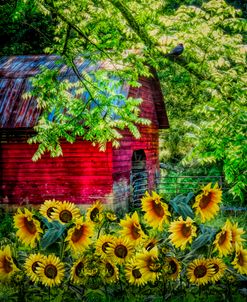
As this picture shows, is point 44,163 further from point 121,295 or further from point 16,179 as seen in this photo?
point 121,295

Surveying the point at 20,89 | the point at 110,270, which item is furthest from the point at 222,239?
the point at 20,89

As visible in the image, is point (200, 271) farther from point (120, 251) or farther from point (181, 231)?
point (120, 251)

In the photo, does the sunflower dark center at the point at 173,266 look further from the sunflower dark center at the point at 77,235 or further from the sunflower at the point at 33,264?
the sunflower at the point at 33,264

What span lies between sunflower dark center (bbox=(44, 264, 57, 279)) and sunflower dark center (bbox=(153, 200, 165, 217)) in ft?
2.38

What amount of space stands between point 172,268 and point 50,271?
74cm

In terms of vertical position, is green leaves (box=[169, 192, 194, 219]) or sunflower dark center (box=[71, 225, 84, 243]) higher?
green leaves (box=[169, 192, 194, 219])

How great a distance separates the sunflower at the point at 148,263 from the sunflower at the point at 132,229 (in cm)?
15

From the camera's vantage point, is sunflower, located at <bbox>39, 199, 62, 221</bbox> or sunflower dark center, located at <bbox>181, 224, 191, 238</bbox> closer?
sunflower dark center, located at <bbox>181, 224, 191, 238</bbox>

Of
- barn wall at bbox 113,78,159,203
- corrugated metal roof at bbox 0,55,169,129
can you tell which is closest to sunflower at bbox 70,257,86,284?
A: corrugated metal roof at bbox 0,55,169,129

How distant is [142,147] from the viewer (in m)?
16.4

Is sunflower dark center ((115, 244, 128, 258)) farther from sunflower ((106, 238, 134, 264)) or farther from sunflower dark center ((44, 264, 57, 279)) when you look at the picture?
sunflower dark center ((44, 264, 57, 279))

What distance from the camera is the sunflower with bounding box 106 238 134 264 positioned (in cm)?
249

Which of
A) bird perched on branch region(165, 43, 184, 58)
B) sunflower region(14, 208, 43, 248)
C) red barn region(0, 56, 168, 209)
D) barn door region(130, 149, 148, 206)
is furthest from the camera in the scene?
barn door region(130, 149, 148, 206)

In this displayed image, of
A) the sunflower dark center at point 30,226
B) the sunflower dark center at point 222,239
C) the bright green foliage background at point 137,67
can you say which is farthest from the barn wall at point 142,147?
the sunflower dark center at point 222,239
